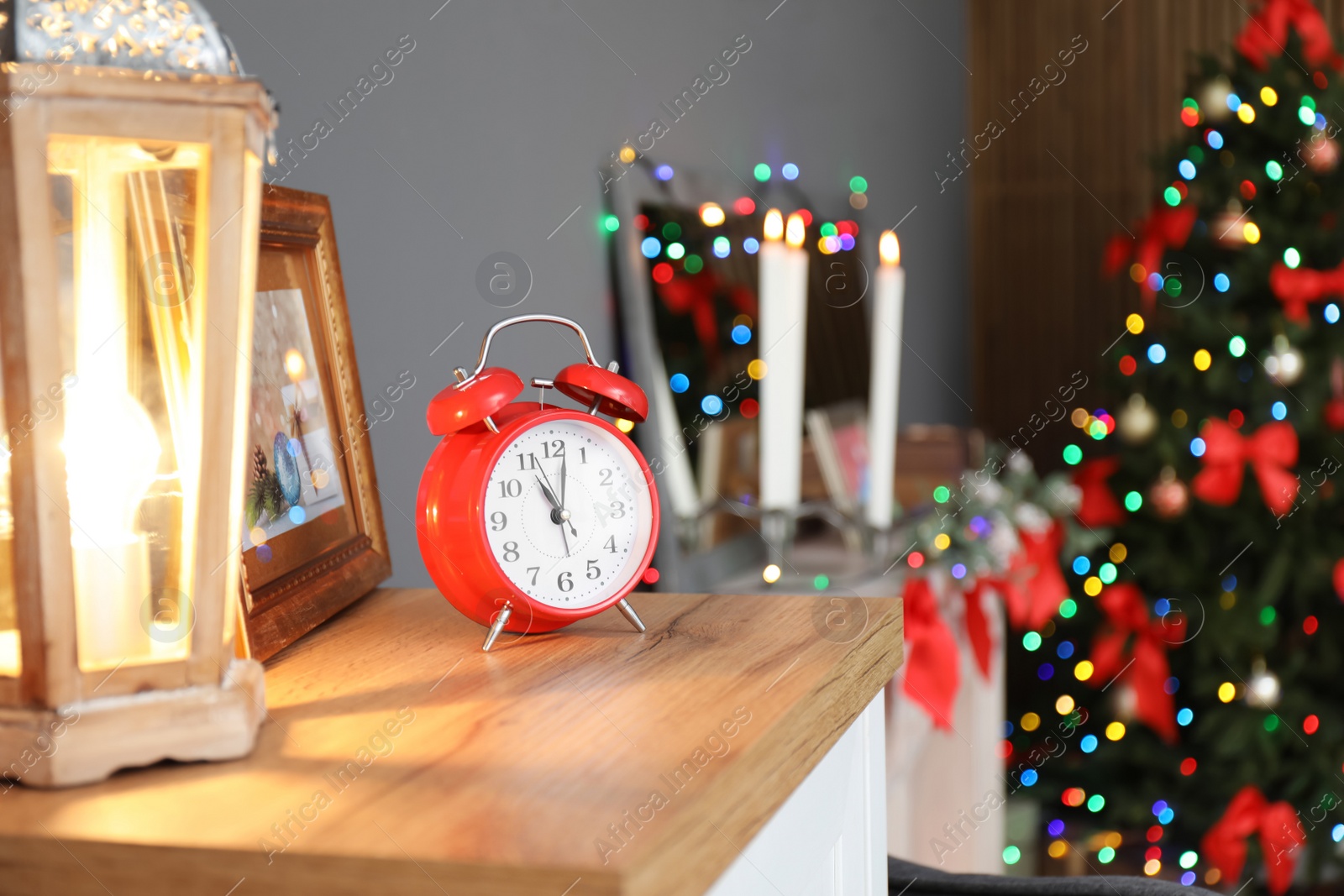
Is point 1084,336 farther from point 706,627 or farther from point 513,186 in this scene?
point 706,627

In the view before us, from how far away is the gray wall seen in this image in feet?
3.30

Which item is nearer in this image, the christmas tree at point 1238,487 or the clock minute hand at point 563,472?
the clock minute hand at point 563,472

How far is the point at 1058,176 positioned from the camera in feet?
12.3

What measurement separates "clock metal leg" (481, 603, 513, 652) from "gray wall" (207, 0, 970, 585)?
464 mm

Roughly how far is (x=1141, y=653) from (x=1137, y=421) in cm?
51

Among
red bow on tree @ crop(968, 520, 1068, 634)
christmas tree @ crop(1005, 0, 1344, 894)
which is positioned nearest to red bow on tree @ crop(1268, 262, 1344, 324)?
christmas tree @ crop(1005, 0, 1344, 894)

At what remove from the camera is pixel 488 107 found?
129 cm

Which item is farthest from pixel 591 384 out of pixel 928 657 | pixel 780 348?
pixel 928 657

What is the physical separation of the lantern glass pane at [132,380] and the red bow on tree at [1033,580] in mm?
1716

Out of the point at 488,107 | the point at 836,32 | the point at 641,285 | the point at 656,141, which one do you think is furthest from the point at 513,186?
the point at 836,32

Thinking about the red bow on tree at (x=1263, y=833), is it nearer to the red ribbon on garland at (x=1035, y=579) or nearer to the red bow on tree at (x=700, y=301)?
the red ribbon on garland at (x=1035, y=579)

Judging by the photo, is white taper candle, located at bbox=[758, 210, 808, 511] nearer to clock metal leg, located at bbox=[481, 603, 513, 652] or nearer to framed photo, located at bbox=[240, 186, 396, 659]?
framed photo, located at bbox=[240, 186, 396, 659]

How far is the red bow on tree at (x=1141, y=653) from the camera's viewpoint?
2.49m

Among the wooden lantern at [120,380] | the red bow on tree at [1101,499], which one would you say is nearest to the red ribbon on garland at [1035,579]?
the red bow on tree at [1101,499]
